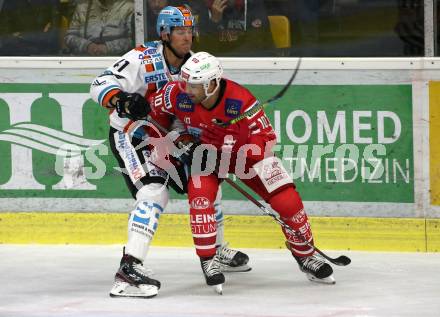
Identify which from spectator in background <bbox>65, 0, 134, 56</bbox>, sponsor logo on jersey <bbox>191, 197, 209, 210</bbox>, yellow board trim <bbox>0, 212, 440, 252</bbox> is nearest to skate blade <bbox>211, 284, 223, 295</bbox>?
sponsor logo on jersey <bbox>191, 197, 209, 210</bbox>

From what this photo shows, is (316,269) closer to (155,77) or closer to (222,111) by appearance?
(222,111)

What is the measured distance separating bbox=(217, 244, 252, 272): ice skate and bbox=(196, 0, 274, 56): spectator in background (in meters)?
1.31

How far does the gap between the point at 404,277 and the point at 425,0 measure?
1725mm

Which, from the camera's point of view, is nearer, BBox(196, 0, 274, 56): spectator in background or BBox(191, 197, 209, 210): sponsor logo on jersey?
BBox(191, 197, 209, 210): sponsor logo on jersey

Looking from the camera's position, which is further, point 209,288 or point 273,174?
point 209,288

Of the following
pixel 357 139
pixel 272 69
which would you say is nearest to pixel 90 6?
pixel 272 69

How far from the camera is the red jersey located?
6266 mm

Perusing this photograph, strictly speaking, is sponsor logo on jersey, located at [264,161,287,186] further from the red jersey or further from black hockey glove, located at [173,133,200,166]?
black hockey glove, located at [173,133,200,166]

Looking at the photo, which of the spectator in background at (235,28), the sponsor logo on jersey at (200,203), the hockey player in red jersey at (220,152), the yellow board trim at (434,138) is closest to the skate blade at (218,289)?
the hockey player in red jersey at (220,152)

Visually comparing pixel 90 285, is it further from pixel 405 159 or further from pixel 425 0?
pixel 425 0

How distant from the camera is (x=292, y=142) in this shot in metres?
7.50

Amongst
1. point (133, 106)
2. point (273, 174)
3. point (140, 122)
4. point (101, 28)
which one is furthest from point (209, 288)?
point (101, 28)

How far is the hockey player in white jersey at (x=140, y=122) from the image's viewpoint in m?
6.24

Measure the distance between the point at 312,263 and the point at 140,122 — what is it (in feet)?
3.68
